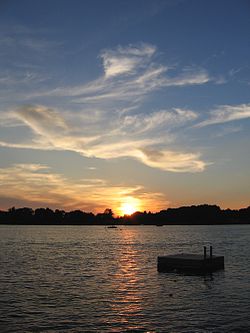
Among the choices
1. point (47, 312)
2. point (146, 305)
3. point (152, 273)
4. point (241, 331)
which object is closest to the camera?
point (241, 331)

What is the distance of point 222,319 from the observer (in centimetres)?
2944

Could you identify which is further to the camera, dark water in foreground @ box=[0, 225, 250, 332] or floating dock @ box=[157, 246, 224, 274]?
floating dock @ box=[157, 246, 224, 274]

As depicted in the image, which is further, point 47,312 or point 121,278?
point 121,278

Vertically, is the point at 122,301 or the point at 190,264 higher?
the point at 190,264

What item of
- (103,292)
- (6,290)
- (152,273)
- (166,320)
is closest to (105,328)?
(166,320)

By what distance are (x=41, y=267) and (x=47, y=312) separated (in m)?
31.8

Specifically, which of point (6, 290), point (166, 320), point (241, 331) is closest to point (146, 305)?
point (166, 320)

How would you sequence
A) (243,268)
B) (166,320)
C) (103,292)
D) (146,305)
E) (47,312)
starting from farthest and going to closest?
1. (243,268)
2. (103,292)
3. (146,305)
4. (47,312)
5. (166,320)

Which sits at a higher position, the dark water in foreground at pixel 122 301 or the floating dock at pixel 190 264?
the floating dock at pixel 190 264

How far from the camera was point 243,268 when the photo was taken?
60125 millimetres

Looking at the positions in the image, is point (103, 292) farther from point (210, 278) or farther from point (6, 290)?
point (210, 278)

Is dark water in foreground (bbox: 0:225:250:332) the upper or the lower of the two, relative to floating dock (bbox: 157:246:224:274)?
lower

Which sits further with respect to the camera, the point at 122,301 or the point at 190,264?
the point at 190,264

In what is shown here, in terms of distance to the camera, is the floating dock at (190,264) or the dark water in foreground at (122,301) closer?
the dark water in foreground at (122,301)
